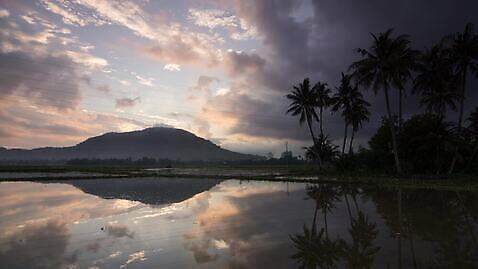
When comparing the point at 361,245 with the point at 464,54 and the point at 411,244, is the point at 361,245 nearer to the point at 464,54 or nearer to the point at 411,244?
the point at 411,244

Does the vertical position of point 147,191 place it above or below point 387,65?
below

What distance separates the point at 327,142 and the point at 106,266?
2260 inches

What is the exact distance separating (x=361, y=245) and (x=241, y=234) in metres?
3.83

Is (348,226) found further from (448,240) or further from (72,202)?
(72,202)

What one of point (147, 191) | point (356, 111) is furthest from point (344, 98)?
point (147, 191)

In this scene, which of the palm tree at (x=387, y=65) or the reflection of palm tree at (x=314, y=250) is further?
the palm tree at (x=387, y=65)

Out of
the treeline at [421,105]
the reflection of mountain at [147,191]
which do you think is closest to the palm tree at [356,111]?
the treeline at [421,105]

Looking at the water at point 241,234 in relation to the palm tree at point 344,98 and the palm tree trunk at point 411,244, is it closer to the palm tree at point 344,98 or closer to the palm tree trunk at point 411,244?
the palm tree trunk at point 411,244

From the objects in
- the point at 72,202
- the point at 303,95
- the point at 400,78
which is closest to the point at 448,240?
the point at 72,202

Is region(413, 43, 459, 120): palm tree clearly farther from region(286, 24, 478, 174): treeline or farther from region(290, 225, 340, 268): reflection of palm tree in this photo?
region(290, 225, 340, 268): reflection of palm tree

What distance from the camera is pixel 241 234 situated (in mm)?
12141

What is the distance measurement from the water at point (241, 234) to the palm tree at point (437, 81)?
2488 cm

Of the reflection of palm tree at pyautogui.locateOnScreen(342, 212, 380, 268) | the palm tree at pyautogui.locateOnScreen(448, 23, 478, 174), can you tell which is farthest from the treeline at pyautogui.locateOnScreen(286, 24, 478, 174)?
the reflection of palm tree at pyautogui.locateOnScreen(342, 212, 380, 268)

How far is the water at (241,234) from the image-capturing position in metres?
8.84
